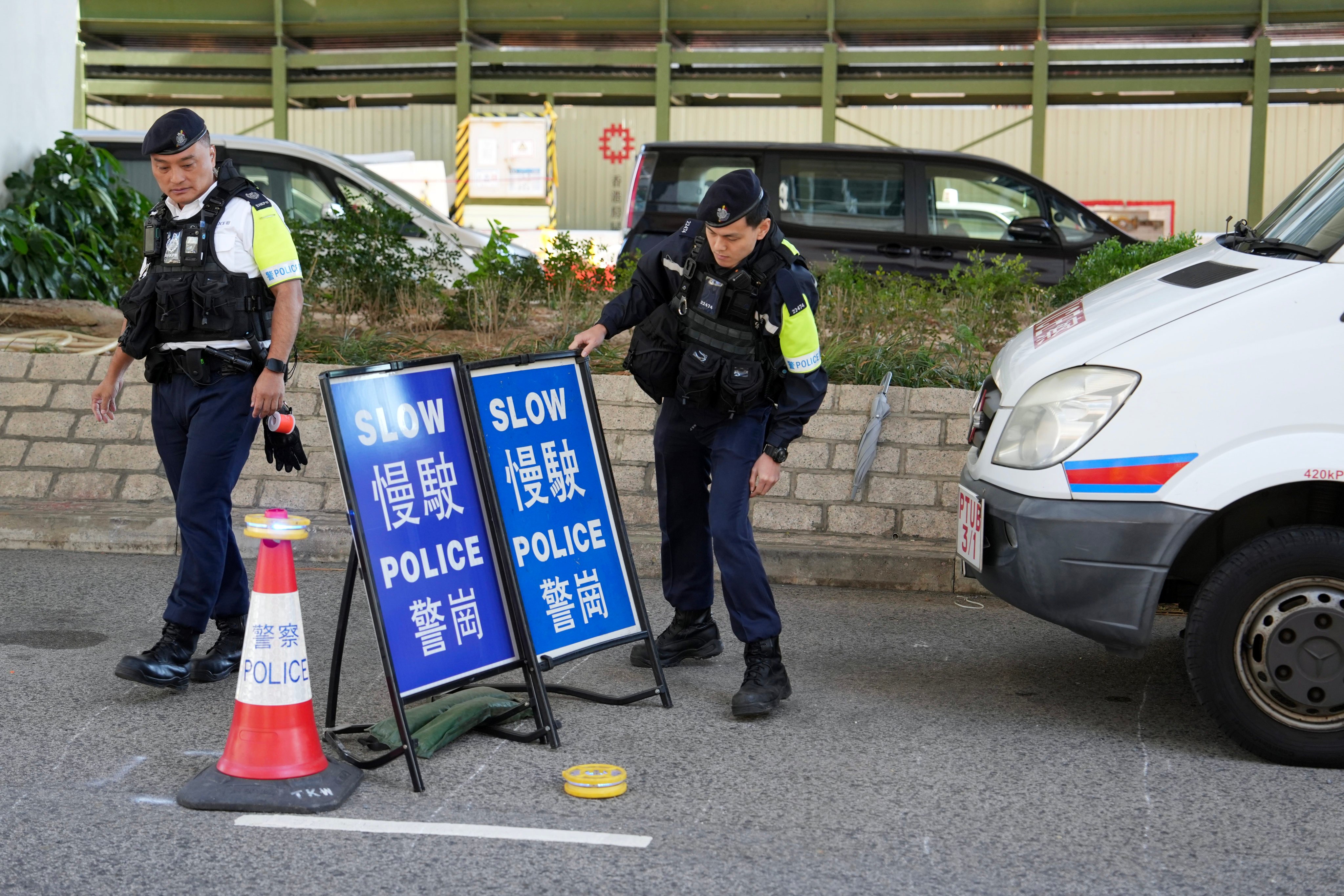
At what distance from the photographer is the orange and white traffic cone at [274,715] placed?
3777 millimetres

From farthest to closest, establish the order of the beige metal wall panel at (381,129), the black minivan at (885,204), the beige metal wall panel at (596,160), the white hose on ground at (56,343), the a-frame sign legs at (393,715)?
the beige metal wall panel at (381,129)
the beige metal wall panel at (596,160)
the black minivan at (885,204)
the white hose on ground at (56,343)
the a-frame sign legs at (393,715)

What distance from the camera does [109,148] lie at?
12.2m

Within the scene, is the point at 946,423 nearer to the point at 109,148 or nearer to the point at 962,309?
the point at 962,309

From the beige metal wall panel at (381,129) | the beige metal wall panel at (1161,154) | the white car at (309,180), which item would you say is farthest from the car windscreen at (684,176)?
the beige metal wall panel at (381,129)

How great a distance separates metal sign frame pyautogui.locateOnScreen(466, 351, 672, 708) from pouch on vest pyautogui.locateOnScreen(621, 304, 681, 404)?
19 cm

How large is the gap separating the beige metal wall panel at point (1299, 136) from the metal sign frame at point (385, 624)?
20.5m

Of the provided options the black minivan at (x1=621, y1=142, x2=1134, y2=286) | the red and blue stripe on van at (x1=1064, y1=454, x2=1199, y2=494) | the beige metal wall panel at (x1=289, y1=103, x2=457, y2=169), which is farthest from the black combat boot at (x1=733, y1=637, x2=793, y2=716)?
the beige metal wall panel at (x1=289, y1=103, x2=457, y2=169)

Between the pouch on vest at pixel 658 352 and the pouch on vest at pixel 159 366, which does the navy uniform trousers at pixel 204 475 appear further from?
the pouch on vest at pixel 658 352

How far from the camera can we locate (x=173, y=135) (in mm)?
4656

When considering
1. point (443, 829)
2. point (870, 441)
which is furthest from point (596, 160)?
point (443, 829)

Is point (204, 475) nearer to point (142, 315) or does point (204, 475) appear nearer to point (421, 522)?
point (142, 315)

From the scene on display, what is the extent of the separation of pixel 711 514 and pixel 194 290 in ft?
6.63

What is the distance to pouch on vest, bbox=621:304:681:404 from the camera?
4855 mm

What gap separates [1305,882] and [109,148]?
38.8ft
